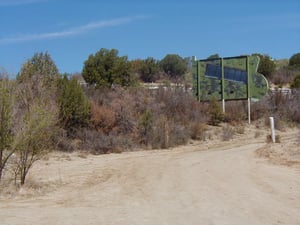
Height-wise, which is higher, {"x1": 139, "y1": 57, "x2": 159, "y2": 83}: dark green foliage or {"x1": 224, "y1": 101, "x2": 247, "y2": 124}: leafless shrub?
{"x1": 139, "y1": 57, "x2": 159, "y2": 83}: dark green foliage

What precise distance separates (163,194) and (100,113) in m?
18.5

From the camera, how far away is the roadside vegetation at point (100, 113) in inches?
561

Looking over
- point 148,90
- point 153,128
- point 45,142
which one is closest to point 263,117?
point 148,90

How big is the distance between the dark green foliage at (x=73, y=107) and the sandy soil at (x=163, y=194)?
29.9 feet

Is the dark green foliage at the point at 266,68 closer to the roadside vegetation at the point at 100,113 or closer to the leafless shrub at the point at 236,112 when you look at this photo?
the roadside vegetation at the point at 100,113

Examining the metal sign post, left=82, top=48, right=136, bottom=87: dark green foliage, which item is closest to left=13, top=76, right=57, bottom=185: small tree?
the metal sign post

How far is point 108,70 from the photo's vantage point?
42.9m

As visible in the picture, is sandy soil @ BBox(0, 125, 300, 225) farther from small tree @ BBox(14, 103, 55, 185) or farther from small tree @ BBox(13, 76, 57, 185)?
small tree @ BBox(13, 76, 57, 185)

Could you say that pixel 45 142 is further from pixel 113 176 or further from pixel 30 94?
pixel 113 176

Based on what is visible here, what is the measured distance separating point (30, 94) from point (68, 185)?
305 cm

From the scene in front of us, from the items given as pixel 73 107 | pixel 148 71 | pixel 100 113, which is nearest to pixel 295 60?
pixel 148 71

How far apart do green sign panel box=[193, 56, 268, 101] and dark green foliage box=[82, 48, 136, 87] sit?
20.4ft

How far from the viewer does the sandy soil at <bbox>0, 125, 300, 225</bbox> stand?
9859mm

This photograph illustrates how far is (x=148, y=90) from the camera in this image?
38719 mm
